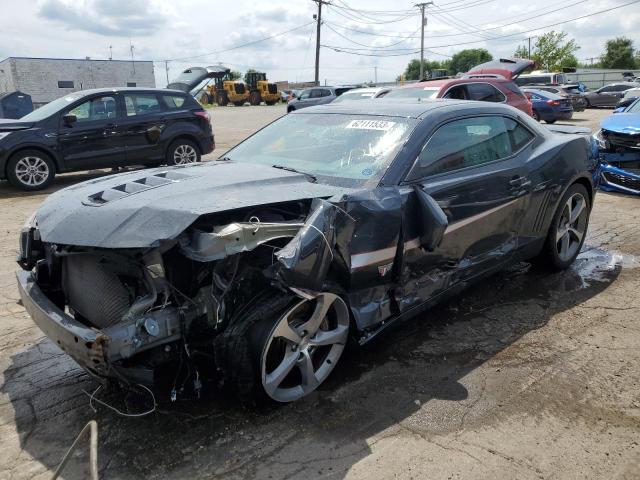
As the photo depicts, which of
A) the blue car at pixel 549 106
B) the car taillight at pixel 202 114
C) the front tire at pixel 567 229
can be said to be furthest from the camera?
the blue car at pixel 549 106

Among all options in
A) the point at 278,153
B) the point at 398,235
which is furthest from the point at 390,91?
the point at 398,235

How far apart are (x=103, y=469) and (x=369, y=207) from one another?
74.2 inches

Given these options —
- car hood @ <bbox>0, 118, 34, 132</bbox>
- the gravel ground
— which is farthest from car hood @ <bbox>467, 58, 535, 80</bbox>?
the gravel ground

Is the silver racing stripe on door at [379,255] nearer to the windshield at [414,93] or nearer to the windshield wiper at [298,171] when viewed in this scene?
the windshield wiper at [298,171]

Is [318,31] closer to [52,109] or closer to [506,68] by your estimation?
[506,68]

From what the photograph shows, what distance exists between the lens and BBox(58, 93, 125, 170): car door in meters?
9.25

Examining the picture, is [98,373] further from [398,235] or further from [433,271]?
[433,271]

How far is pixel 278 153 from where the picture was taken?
156 inches

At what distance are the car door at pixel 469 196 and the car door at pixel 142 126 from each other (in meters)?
7.40

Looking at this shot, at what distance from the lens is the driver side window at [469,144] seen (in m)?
3.54

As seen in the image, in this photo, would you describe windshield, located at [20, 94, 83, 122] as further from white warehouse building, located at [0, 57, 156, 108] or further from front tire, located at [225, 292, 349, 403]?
white warehouse building, located at [0, 57, 156, 108]

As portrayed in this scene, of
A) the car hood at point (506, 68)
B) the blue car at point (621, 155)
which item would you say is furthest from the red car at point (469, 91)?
the blue car at point (621, 155)

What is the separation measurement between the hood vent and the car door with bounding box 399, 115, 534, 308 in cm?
146

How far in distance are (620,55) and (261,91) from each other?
5865 centimetres
